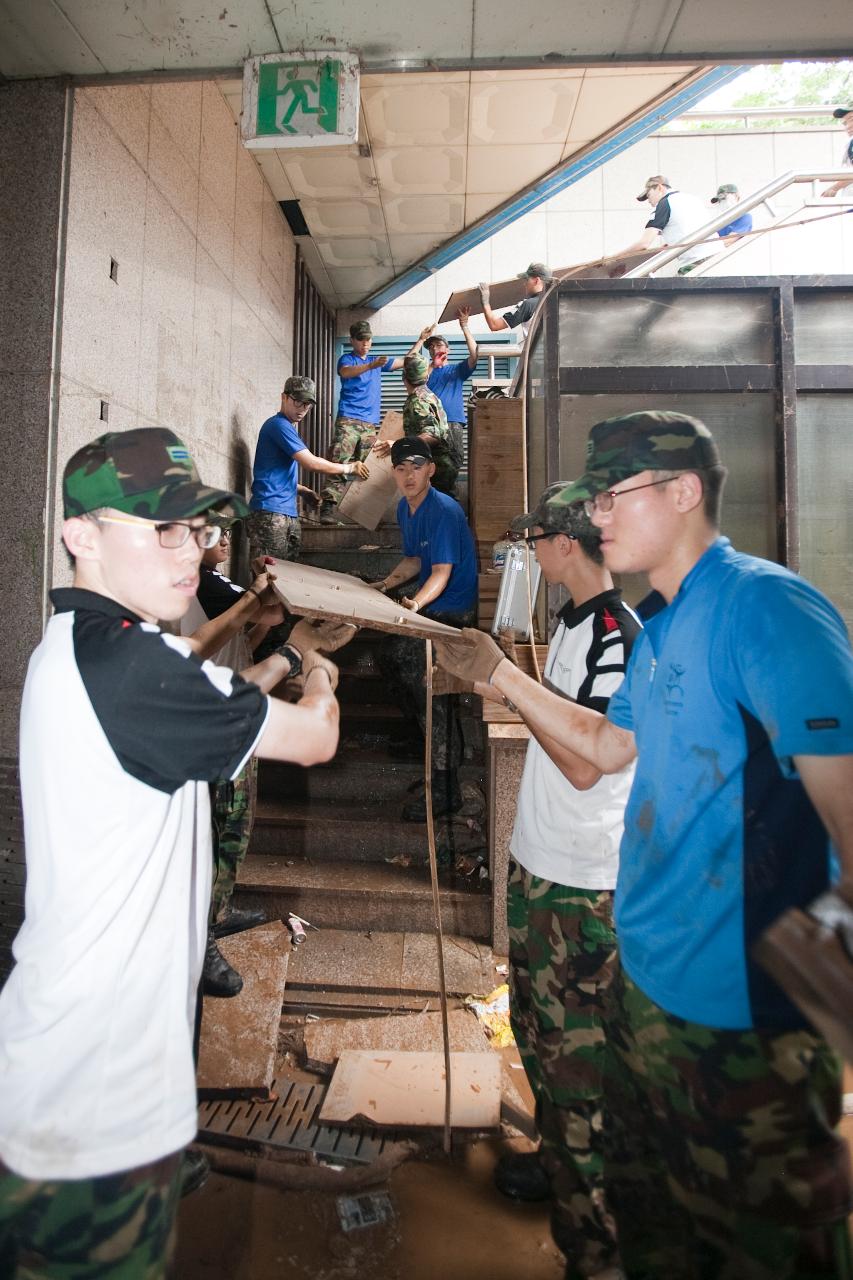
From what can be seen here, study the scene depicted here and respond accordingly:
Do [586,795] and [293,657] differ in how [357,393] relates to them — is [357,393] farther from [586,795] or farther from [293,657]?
[586,795]

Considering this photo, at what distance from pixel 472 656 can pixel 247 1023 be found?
257 centimetres

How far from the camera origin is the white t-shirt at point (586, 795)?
2.35 metres

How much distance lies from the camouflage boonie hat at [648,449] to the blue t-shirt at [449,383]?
6629 mm

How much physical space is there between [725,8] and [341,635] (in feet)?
12.4

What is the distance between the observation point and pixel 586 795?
2.42m

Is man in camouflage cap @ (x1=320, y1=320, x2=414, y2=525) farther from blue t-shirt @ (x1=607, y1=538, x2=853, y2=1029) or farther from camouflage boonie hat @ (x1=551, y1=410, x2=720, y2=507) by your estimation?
blue t-shirt @ (x1=607, y1=538, x2=853, y2=1029)

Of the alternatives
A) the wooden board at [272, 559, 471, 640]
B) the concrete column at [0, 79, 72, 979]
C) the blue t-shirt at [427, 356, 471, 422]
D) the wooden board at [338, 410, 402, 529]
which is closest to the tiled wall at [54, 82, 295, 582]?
the concrete column at [0, 79, 72, 979]

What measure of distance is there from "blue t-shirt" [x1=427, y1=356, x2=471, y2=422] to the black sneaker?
230 inches

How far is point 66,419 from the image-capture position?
13.0 ft

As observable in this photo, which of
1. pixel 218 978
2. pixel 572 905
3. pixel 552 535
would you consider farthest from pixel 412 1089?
pixel 552 535

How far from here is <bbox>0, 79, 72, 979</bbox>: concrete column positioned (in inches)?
152

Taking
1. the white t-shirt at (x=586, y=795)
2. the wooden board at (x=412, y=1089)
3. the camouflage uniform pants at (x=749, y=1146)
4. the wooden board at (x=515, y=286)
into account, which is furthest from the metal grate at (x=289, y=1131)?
the wooden board at (x=515, y=286)

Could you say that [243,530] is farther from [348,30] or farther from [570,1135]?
[570,1135]

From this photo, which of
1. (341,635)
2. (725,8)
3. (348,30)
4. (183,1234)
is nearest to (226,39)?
(348,30)
